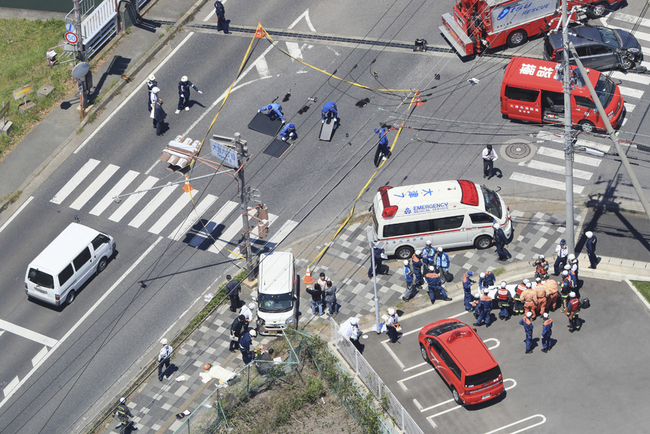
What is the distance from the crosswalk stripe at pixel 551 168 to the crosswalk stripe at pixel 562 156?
0.56m

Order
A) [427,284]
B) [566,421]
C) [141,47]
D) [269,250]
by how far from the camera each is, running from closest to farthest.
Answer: [566,421]
[427,284]
[269,250]
[141,47]

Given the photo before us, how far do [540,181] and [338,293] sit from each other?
35.1 ft

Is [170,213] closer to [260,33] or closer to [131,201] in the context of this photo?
[131,201]

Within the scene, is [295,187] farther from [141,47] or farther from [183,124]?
[141,47]

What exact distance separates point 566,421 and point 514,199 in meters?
11.9

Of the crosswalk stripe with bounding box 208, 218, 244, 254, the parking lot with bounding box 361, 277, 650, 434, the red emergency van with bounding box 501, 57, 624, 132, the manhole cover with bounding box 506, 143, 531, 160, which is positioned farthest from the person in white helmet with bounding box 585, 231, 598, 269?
the crosswalk stripe with bounding box 208, 218, 244, 254

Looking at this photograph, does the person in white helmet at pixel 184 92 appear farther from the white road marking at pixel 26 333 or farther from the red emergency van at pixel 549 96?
the red emergency van at pixel 549 96

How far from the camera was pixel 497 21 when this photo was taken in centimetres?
4700

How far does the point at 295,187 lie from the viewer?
43875 mm

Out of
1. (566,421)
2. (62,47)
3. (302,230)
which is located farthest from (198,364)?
(62,47)

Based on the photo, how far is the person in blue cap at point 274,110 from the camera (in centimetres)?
4581

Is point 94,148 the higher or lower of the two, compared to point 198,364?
higher

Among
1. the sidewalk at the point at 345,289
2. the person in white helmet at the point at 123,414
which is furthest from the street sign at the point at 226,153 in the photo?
the person in white helmet at the point at 123,414

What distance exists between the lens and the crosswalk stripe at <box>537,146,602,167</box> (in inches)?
1715
